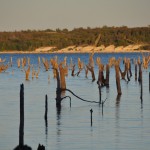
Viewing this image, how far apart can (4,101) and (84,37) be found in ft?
487

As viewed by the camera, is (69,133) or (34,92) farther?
(34,92)

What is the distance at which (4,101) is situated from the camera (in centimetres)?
4572

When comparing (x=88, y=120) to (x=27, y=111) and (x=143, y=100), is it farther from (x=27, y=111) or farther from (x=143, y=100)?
(x=143, y=100)

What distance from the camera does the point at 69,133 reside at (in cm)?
3109

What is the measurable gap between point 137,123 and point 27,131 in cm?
509

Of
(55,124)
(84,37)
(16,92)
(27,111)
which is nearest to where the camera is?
(55,124)

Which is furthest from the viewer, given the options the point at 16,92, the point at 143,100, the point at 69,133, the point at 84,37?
the point at 84,37

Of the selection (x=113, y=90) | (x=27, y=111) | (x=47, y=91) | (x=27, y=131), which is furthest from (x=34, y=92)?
(x=27, y=131)

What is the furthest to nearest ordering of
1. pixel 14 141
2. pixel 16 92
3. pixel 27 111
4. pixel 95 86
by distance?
pixel 95 86 → pixel 16 92 → pixel 27 111 → pixel 14 141

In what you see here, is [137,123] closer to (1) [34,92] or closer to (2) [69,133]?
(2) [69,133]

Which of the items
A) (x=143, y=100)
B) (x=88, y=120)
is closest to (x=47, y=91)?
(x=143, y=100)

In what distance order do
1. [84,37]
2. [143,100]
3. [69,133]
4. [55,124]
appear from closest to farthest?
[69,133]
[55,124]
[143,100]
[84,37]

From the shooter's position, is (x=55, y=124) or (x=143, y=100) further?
(x=143, y=100)

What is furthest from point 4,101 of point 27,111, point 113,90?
point 113,90
